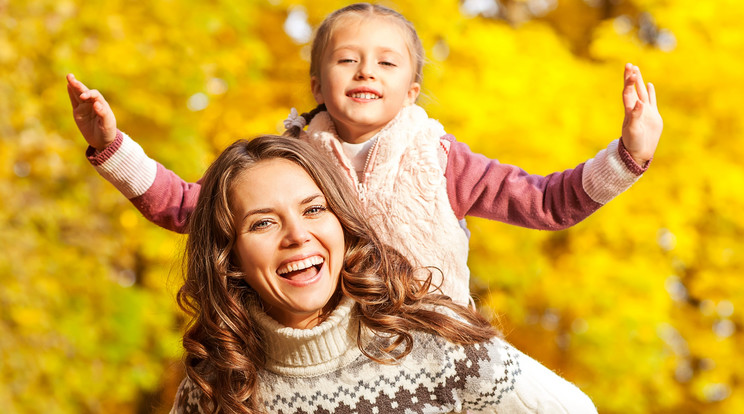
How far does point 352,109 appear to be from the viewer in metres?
2.79

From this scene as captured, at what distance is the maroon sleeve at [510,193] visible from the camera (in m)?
2.72

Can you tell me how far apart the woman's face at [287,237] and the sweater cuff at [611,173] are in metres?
0.76

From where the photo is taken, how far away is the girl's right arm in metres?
2.63

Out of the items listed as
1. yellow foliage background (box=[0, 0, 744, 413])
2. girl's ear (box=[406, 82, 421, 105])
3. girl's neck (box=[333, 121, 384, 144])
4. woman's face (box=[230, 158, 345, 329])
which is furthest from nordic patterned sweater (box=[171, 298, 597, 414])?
yellow foliage background (box=[0, 0, 744, 413])

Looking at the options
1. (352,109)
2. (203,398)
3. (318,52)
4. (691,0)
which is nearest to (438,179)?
(352,109)

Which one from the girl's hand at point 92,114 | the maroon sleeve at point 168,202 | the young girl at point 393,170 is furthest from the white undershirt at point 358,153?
the girl's hand at point 92,114

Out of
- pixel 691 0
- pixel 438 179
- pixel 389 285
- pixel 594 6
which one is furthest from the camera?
pixel 594 6

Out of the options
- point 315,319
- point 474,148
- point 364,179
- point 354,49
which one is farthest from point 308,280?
point 474,148

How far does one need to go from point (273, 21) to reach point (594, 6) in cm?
452

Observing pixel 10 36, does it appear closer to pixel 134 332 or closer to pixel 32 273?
pixel 32 273

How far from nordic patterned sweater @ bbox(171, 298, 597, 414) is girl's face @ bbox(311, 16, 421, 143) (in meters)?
A: 0.63

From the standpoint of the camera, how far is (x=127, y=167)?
8.98 ft

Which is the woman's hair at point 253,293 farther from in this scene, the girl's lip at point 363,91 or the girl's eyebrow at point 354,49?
the girl's eyebrow at point 354,49

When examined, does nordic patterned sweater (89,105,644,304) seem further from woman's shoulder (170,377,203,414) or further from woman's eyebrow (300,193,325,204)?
woman's shoulder (170,377,203,414)
